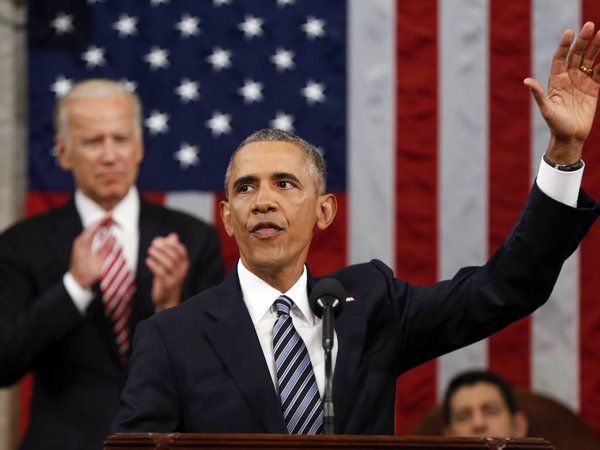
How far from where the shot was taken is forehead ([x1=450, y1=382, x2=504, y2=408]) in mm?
5688

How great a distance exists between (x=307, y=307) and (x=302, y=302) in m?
0.02

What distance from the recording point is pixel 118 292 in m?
5.24

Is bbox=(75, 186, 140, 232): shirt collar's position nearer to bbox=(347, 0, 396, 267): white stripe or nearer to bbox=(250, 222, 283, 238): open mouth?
bbox=(347, 0, 396, 267): white stripe

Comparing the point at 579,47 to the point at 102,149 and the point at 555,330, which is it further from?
the point at 555,330

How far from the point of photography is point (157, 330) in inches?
121

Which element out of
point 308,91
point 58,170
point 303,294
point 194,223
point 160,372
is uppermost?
point 308,91

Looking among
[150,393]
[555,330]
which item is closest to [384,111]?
[555,330]

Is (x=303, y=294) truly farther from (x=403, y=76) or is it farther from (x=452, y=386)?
(x=403, y=76)

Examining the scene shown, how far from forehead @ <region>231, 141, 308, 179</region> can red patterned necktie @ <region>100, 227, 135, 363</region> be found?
6.71ft

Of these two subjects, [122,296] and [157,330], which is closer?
[157,330]

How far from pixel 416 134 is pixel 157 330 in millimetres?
3516

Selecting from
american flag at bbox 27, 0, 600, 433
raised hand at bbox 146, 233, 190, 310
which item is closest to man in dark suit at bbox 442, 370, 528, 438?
american flag at bbox 27, 0, 600, 433

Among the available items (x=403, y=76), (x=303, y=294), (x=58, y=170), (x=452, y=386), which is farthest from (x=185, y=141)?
(x=303, y=294)

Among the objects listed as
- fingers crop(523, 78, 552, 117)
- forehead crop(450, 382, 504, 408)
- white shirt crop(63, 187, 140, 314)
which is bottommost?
forehead crop(450, 382, 504, 408)
